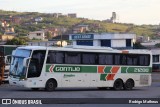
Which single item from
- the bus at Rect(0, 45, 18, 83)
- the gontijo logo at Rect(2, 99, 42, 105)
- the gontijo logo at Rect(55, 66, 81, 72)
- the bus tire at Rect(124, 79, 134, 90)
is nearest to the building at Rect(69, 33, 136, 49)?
the bus at Rect(0, 45, 18, 83)

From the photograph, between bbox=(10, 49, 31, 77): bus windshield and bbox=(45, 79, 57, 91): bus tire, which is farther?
bbox=(45, 79, 57, 91): bus tire

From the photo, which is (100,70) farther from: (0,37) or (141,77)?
(0,37)

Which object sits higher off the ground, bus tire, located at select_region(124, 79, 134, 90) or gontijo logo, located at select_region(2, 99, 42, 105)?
gontijo logo, located at select_region(2, 99, 42, 105)

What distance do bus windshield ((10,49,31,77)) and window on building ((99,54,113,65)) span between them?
17.3 ft

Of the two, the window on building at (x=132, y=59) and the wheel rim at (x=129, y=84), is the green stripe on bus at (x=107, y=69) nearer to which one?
the window on building at (x=132, y=59)

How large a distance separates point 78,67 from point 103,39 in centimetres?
5127

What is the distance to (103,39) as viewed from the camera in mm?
79812

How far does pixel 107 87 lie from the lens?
30953mm

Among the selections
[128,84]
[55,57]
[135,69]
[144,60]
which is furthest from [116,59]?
[55,57]

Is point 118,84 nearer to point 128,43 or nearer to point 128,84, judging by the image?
point 128,84

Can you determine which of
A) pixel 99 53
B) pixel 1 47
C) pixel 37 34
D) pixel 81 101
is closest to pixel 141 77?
pixel 99 53

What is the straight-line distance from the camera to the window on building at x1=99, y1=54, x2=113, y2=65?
3004cm

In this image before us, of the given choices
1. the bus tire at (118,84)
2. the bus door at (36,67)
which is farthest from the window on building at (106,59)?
the bus door at (36,67)

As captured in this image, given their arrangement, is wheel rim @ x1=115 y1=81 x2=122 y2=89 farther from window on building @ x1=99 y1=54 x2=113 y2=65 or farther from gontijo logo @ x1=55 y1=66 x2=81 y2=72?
gontijo logo @ x1=55 y1=66 x2=81 y2=72
